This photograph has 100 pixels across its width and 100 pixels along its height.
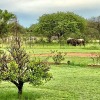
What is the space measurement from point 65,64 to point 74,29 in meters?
43.7

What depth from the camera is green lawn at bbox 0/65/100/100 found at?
13.0 m

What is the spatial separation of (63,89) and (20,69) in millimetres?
2846

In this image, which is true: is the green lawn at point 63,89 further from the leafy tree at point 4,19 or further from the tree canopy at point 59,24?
the tree canopy at point 59,24

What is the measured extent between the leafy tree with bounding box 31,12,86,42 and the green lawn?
4953 cm

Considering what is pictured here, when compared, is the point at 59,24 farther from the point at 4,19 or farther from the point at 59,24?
the point at 4,19

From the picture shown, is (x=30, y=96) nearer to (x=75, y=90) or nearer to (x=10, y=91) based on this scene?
(x=10, y=91)

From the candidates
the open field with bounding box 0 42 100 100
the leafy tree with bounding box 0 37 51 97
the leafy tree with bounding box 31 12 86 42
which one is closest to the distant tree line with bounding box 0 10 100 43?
the leafy tree with bounding box 31 12 86 42

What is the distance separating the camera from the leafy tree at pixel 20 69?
40.5ft

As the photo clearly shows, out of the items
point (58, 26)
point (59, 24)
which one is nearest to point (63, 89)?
point (58, 26)

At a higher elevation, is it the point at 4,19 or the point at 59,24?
the point at 4,19

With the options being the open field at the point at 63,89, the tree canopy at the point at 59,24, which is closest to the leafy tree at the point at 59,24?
the tree canopy at the point at 59,24

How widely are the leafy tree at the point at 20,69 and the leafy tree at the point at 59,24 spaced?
5426 cm

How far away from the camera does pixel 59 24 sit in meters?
68.5

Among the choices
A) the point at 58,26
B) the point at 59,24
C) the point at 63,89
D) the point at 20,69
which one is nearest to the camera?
the point at 20,69
